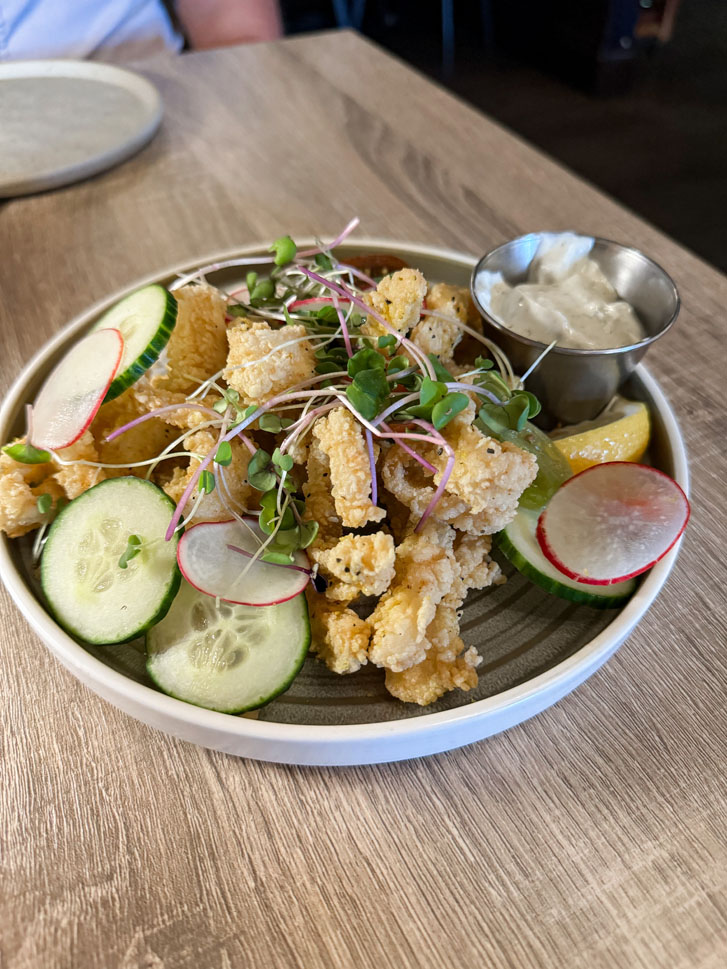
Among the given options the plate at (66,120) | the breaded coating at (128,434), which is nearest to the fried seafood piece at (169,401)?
the breaded coating at (128,434)

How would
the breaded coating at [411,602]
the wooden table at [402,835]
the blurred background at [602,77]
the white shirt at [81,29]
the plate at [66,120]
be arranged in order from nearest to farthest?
the wooden table at [402,835]
the breaded coating at [411,602]
the plate at [66,120]
the white shirt at [81,29]
the blurred background at [602,77]

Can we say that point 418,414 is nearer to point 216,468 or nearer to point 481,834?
point 216,468

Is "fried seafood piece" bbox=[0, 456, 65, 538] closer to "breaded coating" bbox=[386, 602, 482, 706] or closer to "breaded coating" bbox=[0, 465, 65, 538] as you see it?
"breaded coating" bbox=[0, 465, 65, 538]

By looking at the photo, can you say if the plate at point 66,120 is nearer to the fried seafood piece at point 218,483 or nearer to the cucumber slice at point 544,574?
the fried seafood piece at point 218,483

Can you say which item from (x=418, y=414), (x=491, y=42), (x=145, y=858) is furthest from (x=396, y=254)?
(x=491, y=42)

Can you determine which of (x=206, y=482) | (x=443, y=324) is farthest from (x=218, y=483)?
(x=443, y=324)

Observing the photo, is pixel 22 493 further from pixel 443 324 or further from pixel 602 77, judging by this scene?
pixel 602 77

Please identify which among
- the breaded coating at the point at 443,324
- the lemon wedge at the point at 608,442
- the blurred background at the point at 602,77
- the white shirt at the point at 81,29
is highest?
the white shirt at the point at 81,29
